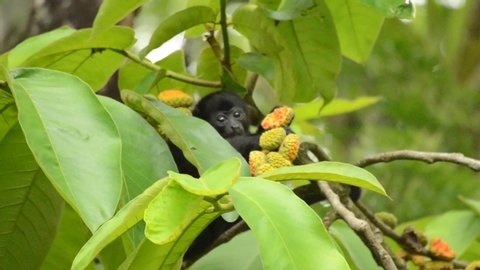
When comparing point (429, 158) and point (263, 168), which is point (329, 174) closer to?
point (263, 168)

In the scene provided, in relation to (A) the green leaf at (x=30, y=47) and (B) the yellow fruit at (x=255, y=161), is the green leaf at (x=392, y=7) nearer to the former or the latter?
(B) the yellow fruit at (x=255, y=161)

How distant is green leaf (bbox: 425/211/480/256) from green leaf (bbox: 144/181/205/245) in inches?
33.7

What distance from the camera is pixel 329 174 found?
0.97 meters

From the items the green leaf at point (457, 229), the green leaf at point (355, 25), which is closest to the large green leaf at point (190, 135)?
the green leaf at point (355, 25)

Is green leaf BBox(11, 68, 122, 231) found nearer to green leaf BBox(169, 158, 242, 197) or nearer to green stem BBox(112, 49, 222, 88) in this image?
green leaf BBox(169, 158, 242, 197)

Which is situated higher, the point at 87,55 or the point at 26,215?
the point at 87,55

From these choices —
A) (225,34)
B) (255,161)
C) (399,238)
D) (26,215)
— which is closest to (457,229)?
(399,238)

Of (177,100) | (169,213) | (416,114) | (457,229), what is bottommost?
(416,114)

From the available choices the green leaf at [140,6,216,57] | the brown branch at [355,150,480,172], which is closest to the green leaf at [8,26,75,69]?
the green leaf at [140,6,216,57]

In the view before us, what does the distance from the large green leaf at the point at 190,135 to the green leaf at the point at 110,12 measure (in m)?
0.09

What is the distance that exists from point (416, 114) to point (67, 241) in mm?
2559

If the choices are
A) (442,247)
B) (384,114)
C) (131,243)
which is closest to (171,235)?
(131,243)

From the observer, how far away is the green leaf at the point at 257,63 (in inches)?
58.1

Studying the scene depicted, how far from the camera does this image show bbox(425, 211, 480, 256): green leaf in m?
1.64
